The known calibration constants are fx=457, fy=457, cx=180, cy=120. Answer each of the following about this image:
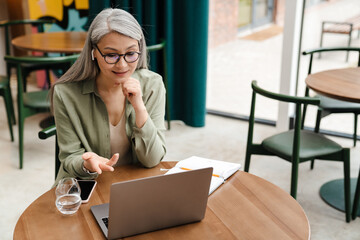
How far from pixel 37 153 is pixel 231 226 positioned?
2600mm

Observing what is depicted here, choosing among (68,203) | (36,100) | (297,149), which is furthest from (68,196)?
(36,100)

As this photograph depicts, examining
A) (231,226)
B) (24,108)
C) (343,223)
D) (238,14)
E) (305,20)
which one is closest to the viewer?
(231,226)

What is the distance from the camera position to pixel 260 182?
150 cm

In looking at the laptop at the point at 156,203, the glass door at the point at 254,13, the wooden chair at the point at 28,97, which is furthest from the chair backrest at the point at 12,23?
the laptop at the point at 156,203

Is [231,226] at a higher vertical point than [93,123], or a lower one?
lower

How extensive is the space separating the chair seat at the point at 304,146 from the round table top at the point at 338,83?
273mm

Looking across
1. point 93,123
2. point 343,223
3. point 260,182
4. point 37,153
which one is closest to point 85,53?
point 93,123

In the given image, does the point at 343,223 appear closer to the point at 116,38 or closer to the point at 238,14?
the point at 116,38

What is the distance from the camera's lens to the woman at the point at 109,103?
156cm

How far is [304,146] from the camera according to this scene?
2.51 metres

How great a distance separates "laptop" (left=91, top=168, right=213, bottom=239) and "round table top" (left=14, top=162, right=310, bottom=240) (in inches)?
1.3

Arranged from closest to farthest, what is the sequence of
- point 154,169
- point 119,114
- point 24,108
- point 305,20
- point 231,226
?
point 231,226
point 154,169
point 119,114
point 24,108
point 305,20

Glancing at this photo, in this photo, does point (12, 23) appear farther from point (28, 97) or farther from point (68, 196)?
point (68, 196)

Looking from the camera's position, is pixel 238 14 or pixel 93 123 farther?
pixel 238 14
